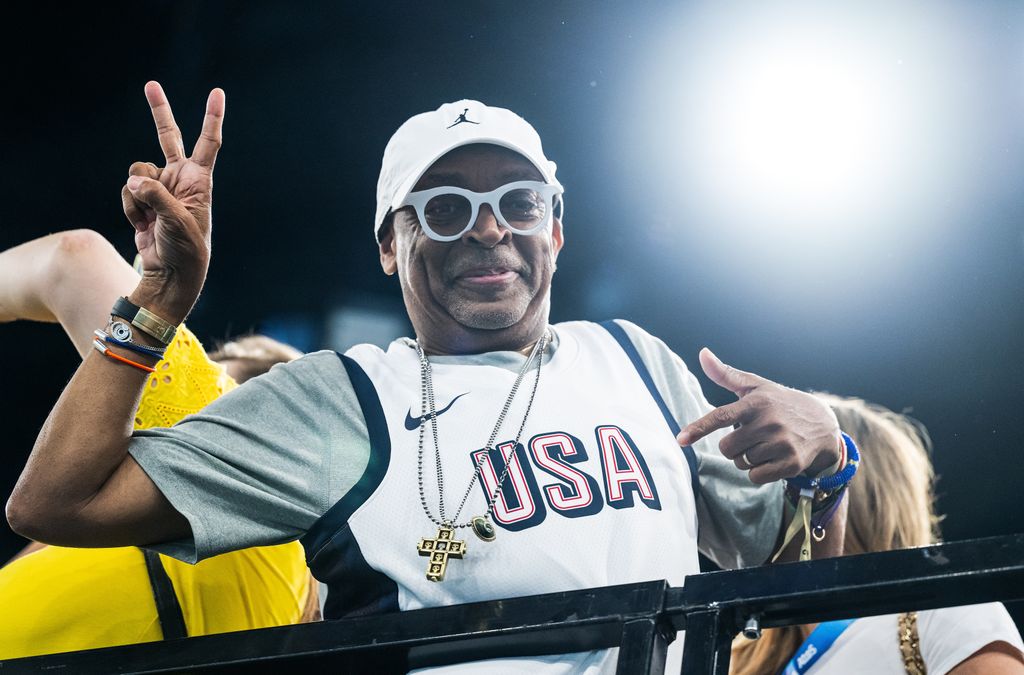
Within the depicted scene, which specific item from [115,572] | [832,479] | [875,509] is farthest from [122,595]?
[875,509]

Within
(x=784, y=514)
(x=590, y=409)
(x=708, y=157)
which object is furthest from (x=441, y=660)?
(x=708, y=157)

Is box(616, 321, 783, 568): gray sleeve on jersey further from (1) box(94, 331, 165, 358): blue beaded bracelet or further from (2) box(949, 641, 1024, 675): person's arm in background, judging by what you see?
(1) box(94, 331, 165, 358): blue beaded bracelet

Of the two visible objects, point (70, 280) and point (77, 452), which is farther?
point (70, 280)

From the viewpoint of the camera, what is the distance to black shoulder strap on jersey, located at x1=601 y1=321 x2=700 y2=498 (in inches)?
72.2

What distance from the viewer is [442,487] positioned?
1.73m

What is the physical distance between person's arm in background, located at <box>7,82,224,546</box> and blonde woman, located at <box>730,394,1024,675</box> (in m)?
1.05

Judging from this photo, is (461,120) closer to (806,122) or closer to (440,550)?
(440,550)

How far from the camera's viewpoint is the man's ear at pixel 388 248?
2.17 m

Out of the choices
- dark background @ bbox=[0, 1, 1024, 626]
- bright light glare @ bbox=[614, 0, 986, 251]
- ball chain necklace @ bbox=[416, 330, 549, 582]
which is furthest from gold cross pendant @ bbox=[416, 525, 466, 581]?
bright light glare @ bbox=[614, 0, 986, 251]

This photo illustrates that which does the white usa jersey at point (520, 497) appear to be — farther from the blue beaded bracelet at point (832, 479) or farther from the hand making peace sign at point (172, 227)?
the hand making peace sign at point (172, 227)

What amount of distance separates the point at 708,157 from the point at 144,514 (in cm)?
194

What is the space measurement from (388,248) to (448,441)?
0.51 metres

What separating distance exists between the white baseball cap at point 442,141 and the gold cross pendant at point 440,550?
64 centimetres

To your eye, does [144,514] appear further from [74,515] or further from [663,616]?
[663,616]
